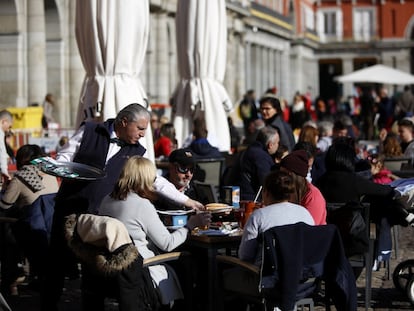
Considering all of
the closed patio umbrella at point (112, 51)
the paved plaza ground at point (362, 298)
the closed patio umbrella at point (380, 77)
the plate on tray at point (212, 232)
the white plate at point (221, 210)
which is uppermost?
the closed patio umbrella at point (380, 77)

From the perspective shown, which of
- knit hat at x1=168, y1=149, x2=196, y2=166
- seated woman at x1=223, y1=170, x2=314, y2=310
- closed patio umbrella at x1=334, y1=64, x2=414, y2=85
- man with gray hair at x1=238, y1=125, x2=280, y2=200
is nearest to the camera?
seated woman at x1=223, y1=170, x2=314, y2=310

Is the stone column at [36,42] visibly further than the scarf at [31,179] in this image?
Yes

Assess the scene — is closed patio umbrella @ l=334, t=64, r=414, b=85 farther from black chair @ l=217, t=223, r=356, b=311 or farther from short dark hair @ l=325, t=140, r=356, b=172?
black chair @ l=217, t=223, r=356, b=311

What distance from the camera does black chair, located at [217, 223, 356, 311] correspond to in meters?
6.05

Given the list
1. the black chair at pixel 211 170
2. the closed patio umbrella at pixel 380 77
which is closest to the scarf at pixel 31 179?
the black chair at pixel 211 170

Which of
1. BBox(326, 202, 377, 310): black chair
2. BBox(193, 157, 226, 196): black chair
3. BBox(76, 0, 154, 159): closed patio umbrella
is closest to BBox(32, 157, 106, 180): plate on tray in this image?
BBox(326, 202, 377, 310): black chair

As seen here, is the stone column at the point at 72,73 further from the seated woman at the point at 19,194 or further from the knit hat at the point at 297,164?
the knit hat at the point at 297,164

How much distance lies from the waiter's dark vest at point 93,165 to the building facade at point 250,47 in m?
15.4

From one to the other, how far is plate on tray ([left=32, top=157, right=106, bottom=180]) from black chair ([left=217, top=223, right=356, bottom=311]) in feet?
3.78

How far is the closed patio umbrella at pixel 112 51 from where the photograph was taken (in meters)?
9.05

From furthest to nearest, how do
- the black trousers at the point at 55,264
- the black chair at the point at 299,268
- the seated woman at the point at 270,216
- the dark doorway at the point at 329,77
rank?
the dark doorway at the point at 329,77, the black trousers at the point at 55,264, the seated woman at the point at 270,216, the black chair at the point at 299,268

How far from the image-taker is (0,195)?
880 centimetres

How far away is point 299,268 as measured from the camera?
608cm

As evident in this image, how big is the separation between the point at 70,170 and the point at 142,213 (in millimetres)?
672
